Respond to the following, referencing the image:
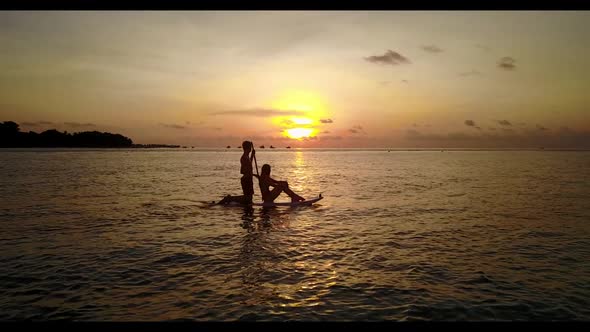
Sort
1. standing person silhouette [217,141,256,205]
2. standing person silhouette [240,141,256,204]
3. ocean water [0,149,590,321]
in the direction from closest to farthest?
1. ocean water [0,149,590,321]
2. standing person silhouette [240,141,256,204]
3. standing person silhouette [217,141,256,205]

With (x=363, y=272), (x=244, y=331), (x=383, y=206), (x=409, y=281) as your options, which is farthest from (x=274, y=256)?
(x=383, y=206)

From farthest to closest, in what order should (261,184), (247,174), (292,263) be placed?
(261,184) → (247,174) → (292,263)

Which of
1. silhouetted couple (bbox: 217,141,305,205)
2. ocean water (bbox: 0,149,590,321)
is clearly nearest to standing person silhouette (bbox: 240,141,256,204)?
silhouetted couple (bbox: 217,141,305,205)

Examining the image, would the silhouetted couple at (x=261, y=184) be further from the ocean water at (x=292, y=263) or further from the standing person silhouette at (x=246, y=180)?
the ocean water at (x=292, y=263)

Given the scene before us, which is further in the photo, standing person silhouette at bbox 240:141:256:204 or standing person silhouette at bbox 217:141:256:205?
standing person silhouette at bbox 217:141:256:205

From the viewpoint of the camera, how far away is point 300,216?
18.5m

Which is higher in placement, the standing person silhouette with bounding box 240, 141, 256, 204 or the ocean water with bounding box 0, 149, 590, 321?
the standing person silhouette with bounding box 240, 141, 256, 204

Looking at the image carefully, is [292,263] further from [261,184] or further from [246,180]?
[246,180]

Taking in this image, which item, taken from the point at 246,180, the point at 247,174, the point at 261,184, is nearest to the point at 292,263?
the point at 261,184

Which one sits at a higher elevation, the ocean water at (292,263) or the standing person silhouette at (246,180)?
the standing person silhouette at (246,180)

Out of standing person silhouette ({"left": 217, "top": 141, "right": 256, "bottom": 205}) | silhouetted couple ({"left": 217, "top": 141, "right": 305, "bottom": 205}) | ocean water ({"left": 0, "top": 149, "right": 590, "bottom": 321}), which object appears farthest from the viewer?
silhouetted couple ({"left": 217, "top": 141, "right": 305, "bottom": 205})

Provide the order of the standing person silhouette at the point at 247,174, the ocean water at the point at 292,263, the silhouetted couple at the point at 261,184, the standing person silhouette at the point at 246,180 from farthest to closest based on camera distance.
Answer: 1. the silhouetted couple at the point at 261,184
2. the standing person silhouette at the point at 246,180
3. the standing person silhouette at the point at 247,174
4. the ocean water at the point at 292,263

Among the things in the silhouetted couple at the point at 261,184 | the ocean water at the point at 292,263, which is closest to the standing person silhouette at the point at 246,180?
the silhouetted couple at the point at 261,184

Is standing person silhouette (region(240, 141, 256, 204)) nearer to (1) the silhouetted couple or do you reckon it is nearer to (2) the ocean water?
(1) the silhouetted couple
